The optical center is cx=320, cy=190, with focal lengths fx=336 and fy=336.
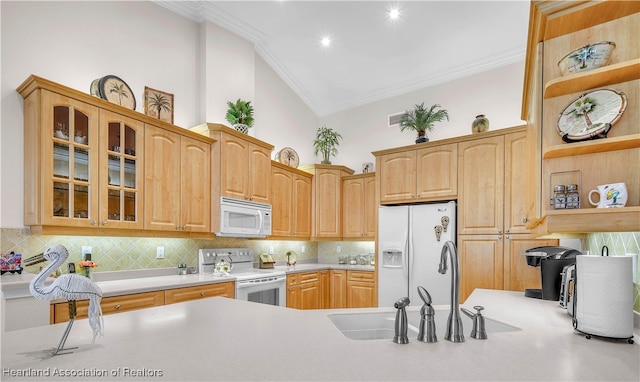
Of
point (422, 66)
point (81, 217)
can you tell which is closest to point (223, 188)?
point (81, 217)

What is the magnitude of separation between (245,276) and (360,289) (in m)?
1.73

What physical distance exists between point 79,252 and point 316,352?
2.59 metres

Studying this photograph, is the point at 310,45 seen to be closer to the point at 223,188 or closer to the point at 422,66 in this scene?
the point at 422,66

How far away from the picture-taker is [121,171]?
2.75 m

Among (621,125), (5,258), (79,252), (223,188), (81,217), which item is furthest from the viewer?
(223,188)

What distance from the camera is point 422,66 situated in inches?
178

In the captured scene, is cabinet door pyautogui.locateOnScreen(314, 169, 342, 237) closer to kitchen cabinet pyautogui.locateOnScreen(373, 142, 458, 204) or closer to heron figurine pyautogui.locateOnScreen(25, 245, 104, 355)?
kitchen cabinet pyautogui.locateOnScreen(373, 142, 458, 204)

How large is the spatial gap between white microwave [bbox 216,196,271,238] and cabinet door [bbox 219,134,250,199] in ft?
0.33

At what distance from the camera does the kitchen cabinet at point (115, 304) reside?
214 cm

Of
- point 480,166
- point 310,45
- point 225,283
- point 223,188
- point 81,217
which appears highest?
point 310,45

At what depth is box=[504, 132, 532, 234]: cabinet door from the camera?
10.8 feet

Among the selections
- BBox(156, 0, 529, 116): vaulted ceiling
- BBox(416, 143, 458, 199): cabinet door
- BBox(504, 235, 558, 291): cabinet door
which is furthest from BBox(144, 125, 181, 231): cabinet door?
BBox(504, 235, 558, 291): cabinet door

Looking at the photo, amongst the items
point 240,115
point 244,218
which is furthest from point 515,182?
point 240,115

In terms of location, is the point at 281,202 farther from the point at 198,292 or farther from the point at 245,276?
the point at 198,292
